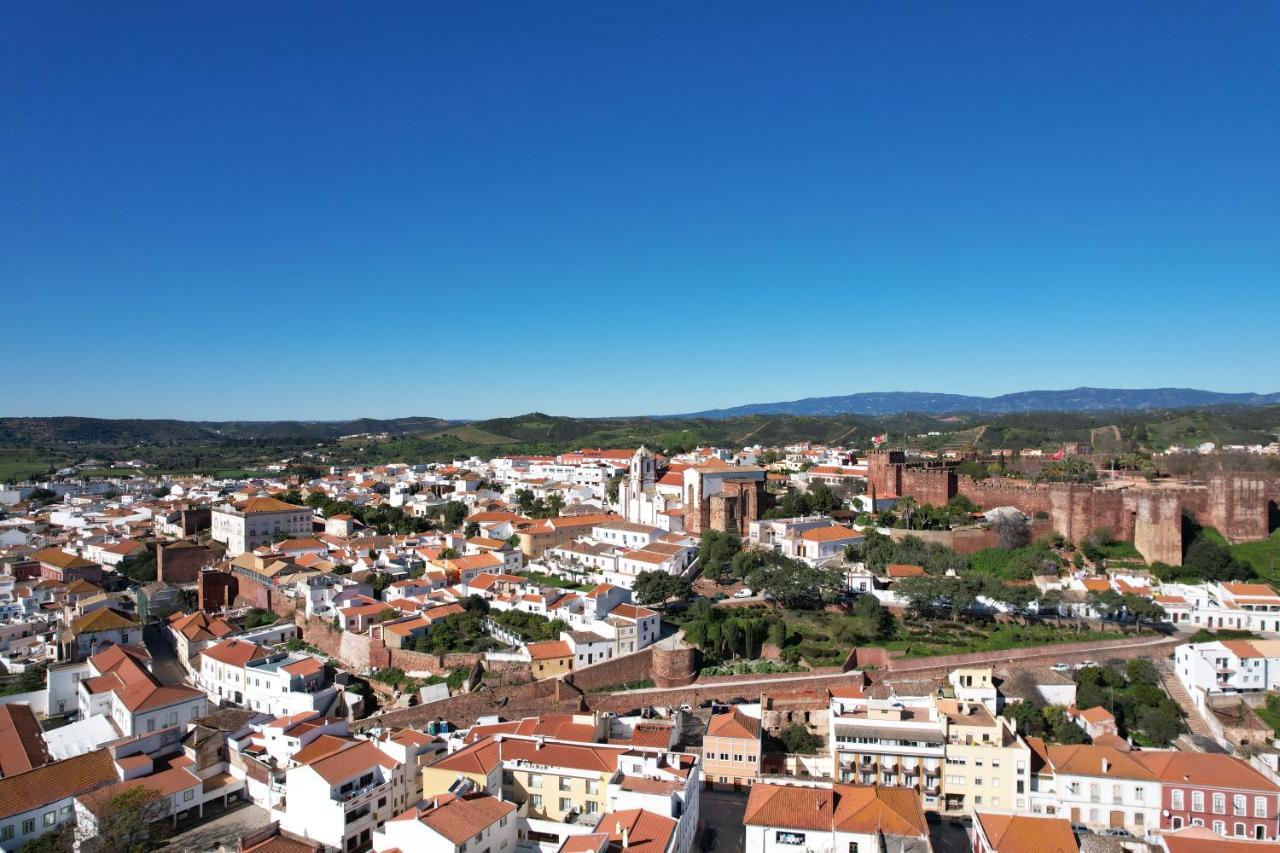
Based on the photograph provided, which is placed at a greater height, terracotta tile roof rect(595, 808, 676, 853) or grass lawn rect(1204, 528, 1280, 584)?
grass lawn rect(1204, 528, 1280, 584)

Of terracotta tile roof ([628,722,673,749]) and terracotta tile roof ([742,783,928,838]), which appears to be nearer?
terracotta tile roof ([742,783,928,838])

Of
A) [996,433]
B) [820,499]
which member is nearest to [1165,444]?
[996,433]

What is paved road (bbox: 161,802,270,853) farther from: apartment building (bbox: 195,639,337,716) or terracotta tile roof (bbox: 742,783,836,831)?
terracotta tile roof (bbox: 742,783,836,831)

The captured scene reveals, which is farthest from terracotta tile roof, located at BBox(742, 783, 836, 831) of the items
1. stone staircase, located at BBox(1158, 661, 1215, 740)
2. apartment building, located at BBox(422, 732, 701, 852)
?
stone staircase, located at BBox(1158, 661, 1215, 740)

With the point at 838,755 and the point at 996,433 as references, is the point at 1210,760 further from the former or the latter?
the point at 996,433

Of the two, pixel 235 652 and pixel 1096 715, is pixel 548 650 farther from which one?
pixel 1096 715

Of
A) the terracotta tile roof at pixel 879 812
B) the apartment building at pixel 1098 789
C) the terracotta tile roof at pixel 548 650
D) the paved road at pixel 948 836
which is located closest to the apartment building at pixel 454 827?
the terracotta tile roof at pixel 879 812

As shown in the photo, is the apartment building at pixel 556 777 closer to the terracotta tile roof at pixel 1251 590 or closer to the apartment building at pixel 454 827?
the apartment building at pixel 454 827
